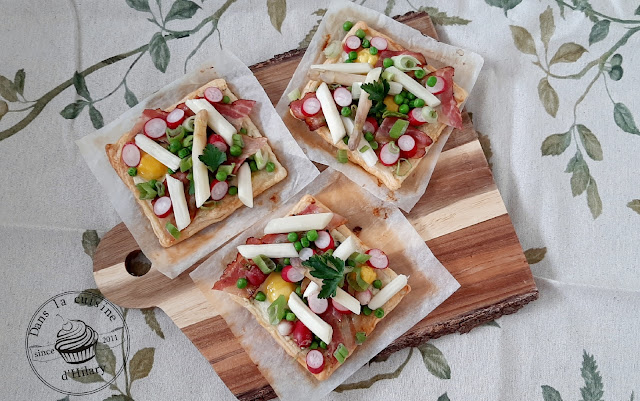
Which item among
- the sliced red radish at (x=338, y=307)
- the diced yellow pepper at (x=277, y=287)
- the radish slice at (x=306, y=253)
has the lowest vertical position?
the sliced red radish at (x=338, y=307)

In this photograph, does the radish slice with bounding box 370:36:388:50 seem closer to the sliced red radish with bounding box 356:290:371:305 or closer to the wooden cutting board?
the wooden cutting board

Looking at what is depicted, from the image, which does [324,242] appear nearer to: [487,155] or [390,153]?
[390,153]

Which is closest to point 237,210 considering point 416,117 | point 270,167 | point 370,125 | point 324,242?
point 270,167

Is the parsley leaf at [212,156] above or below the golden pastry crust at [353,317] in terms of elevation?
above

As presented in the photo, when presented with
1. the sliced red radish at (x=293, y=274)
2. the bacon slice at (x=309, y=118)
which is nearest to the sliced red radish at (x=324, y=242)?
the sliced red radish at (x=293, y=274)

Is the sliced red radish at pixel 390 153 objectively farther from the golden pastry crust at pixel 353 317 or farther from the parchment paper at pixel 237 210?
the golden pastry crust at pixel 353 317

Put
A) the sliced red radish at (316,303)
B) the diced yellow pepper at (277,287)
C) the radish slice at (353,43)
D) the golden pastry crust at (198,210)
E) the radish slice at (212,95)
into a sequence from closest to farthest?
the sliced red radish at (316,303) < the diced yellow pepper at (277,287) < the golden pastry crust at (198,210) < the radish slice at (212,95) < the radish slice at (353,43)

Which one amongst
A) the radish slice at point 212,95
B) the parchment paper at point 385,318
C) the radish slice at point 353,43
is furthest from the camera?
the radish slice at point 353,43
